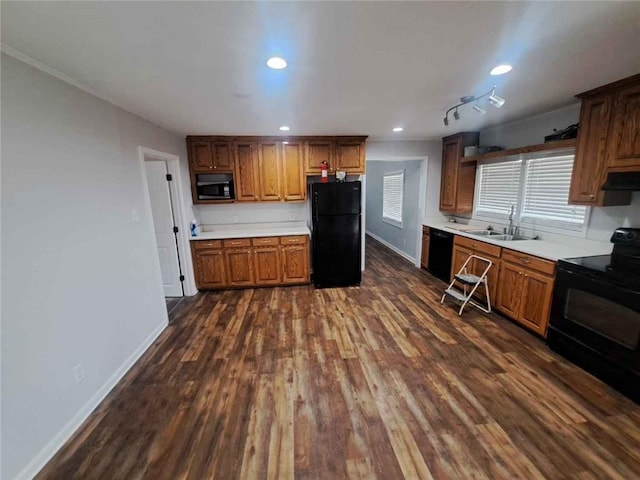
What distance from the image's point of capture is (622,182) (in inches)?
88.7

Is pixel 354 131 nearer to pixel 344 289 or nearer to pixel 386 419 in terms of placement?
pixel 344 289

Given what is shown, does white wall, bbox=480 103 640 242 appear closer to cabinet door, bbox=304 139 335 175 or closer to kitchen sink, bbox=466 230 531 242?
kitchen sink, bbox=466 230 531 242

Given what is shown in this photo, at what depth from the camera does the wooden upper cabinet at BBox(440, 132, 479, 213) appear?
14.3ft

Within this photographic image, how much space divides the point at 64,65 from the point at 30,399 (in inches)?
81.1

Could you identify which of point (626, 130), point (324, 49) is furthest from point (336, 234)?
point (626, 130)

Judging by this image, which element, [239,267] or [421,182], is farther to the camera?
[421,182]

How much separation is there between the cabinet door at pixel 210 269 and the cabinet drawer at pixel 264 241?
542mm

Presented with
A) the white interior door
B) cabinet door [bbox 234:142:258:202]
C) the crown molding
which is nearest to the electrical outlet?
the crown molding

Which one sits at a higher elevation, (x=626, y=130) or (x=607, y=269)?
(x=626, y=130)

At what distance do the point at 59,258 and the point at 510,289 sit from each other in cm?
420

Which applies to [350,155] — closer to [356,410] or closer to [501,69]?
[501,69]

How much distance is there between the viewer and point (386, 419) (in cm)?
187

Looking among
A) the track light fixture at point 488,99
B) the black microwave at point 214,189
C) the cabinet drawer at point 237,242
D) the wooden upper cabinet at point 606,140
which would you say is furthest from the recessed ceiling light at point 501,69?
the black microwave at point 214,189

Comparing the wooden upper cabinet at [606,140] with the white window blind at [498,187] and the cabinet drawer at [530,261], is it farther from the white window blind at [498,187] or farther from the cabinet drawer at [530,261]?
the white window blind at [498,187]
